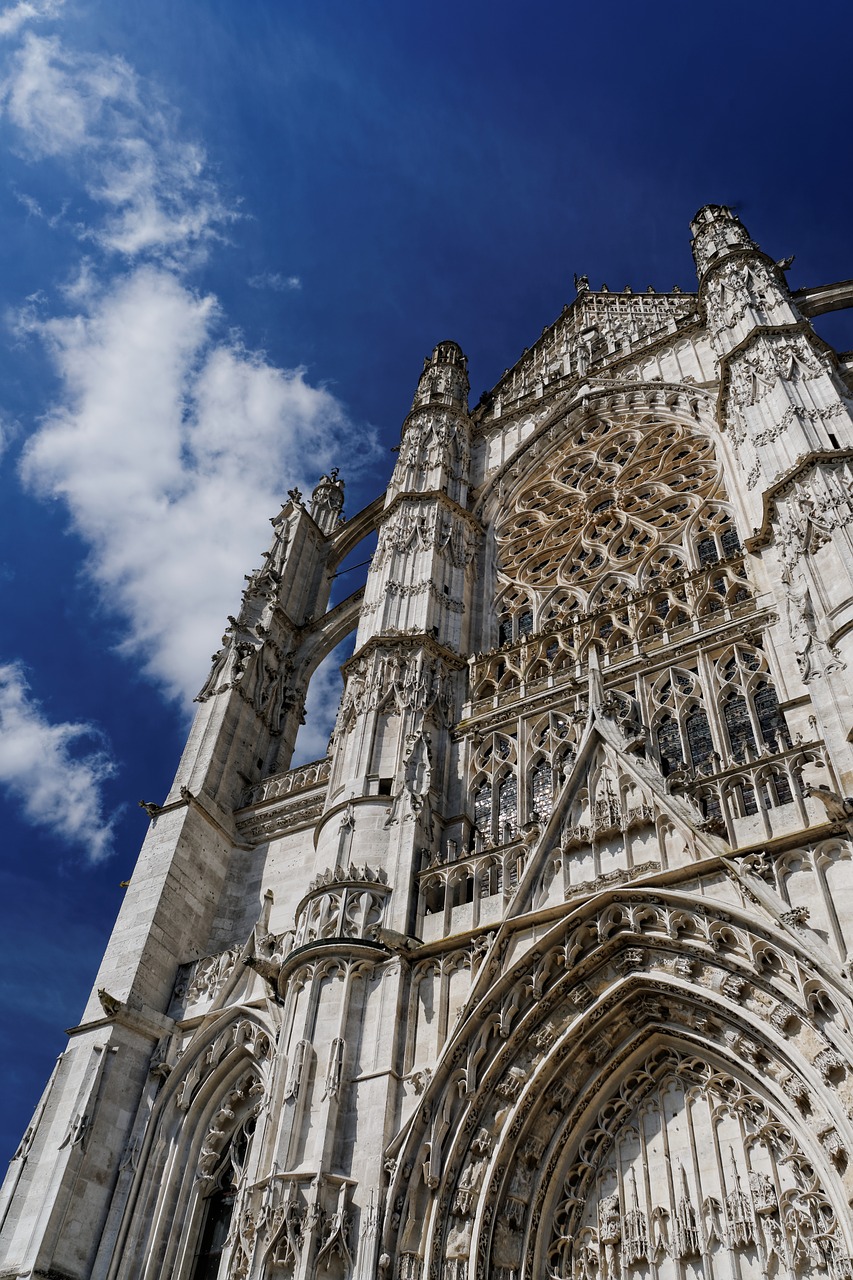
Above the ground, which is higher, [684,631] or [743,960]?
[684,631]

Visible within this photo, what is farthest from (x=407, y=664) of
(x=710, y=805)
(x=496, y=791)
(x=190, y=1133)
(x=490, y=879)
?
(x=190, y=1133)

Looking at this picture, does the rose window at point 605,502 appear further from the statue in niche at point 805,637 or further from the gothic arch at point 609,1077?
the gothic arch at point 609,1077

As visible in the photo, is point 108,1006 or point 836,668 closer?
point 836,668

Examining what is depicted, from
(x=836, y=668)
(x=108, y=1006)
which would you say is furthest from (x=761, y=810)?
(x=108, y=1006)

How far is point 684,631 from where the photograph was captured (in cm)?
1431

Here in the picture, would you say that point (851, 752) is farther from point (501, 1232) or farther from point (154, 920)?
point (154, 920)

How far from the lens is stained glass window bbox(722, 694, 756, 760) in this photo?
12414 mm

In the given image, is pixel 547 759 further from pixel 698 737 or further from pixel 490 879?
pixel 490 879

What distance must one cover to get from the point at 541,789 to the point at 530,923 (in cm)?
303

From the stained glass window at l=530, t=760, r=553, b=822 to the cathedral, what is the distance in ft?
0.12

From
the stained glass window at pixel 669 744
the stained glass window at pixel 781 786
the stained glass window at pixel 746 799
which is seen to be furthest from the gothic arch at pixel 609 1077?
the stained glass window at pixel 669 744

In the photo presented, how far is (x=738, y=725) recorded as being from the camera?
1275cm

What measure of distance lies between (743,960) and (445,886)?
363cm

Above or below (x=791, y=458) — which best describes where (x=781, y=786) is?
below
